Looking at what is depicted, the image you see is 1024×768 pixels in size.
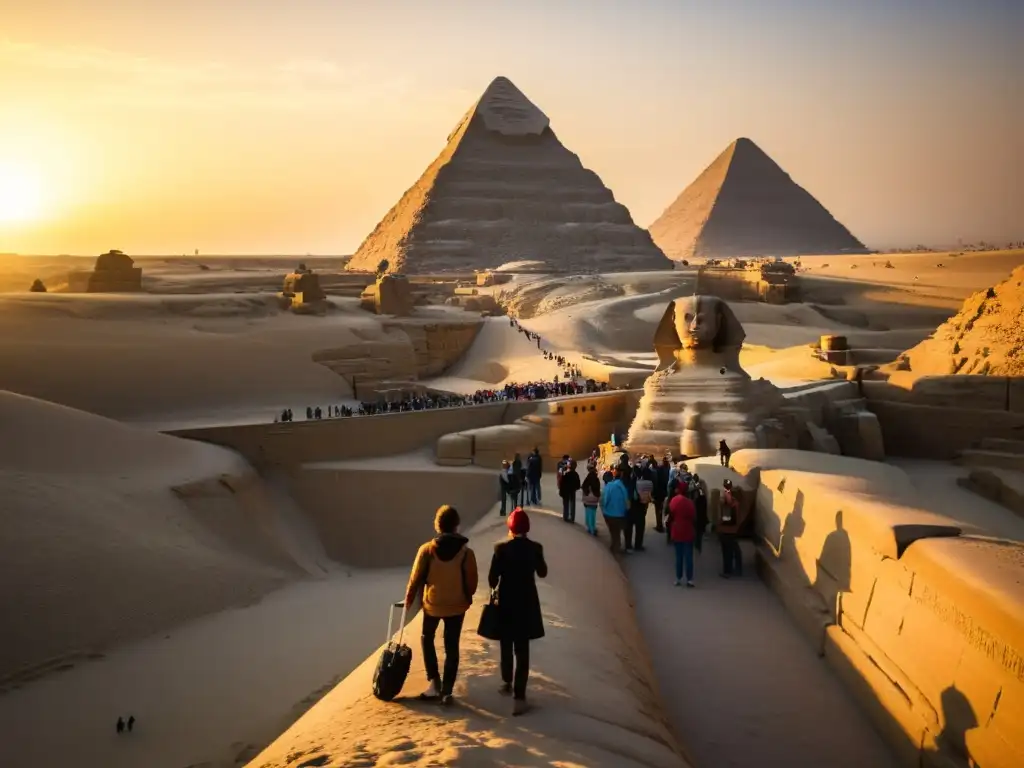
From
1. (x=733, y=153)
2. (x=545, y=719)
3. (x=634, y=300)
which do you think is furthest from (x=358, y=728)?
(x=733, y=153)

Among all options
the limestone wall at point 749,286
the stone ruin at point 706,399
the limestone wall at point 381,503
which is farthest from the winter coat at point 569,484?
the limestone wall at point 749,286

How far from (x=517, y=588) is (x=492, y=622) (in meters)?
0.19

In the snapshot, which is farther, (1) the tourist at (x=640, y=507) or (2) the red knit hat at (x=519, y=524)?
(1) the tourist at (x=640, y=507)

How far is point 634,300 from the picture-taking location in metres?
36.8

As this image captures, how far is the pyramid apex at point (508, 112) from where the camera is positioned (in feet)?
268

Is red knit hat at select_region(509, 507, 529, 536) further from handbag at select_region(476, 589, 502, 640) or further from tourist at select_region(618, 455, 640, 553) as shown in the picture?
tourist at select_region(618, 455, 640, 553)

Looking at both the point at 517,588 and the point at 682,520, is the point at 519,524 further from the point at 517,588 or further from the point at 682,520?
the point at 682,520

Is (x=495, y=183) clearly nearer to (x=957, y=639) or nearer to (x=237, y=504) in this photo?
(x=237, y=504)

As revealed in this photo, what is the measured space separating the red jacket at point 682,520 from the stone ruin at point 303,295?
22.5 metres

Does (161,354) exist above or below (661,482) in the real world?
above

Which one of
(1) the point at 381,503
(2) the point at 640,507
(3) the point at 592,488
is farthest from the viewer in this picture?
(1) the point at 381,503

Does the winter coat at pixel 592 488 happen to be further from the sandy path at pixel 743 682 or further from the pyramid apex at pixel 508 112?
the pyramid apex at pixel 508 112

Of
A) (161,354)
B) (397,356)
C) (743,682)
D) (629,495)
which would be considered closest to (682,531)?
(629,495)

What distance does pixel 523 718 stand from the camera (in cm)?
382
